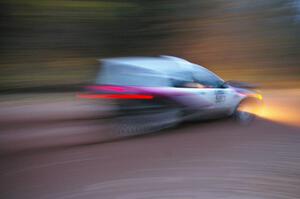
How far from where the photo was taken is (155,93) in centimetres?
768

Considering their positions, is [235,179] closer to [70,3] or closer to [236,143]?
[236,143]

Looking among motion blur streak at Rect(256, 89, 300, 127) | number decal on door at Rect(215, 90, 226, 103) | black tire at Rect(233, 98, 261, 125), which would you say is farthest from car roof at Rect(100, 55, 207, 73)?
motion blur streak at Rect(256, 89, 300, 127)

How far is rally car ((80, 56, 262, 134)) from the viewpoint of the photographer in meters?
7.62

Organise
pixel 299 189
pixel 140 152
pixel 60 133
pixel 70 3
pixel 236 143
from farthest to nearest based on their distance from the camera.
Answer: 1. pixel 70 3
2. pixel 60 133
3. pixel 236 143
4. pixel 140 152
5. pixel 299 189

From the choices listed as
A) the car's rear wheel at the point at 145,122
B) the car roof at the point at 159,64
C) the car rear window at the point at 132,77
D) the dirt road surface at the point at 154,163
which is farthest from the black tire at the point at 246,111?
the car rear window at the point at 132,77

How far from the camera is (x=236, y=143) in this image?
723 centimetres

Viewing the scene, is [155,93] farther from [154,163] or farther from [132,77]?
[154,163]

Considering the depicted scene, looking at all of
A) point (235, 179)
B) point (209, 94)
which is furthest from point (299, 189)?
point (209, 94)

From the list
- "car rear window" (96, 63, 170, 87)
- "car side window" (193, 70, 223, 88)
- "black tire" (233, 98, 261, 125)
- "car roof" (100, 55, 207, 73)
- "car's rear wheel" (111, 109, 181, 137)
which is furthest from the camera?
"black tire" (233, 98, 261, 125)

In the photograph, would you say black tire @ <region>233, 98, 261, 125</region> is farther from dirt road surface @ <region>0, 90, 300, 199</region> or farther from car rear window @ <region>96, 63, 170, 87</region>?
car rear window @ <region>96, 63, 170, 87</region>

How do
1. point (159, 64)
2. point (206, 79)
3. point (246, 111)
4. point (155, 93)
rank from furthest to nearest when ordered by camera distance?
point (246, 111) → point (206, 79) → point (159, 64) → point (155, 93)

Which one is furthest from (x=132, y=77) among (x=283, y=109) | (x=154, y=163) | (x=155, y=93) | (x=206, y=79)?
(x=283, y=109)

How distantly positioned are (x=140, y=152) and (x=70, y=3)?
12.6 m

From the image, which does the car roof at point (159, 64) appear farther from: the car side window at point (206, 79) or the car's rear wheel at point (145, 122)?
the car's rear wheel at point (145, 122)
